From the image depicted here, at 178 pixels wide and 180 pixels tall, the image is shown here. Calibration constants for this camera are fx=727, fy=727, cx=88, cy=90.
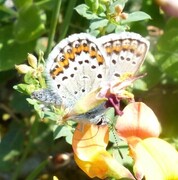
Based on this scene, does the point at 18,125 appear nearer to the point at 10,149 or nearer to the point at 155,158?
the point at 10,149

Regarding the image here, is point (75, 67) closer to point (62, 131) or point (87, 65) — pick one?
point (87, 65)

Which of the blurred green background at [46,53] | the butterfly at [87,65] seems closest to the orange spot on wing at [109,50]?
the butterfly at [87,65]

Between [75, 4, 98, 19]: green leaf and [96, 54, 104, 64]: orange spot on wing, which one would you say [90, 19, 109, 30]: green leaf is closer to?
[75, 4, 98, 19]: green leaf

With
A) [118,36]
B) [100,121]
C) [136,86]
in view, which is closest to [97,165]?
[100,121]

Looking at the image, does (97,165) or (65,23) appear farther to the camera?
(65,23)

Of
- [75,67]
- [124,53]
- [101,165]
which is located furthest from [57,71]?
[101,165]

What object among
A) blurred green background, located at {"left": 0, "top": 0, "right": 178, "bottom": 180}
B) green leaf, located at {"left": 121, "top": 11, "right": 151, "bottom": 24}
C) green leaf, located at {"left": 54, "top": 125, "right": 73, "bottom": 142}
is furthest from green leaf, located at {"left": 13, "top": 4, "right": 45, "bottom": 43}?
green leaf, located at {"left": 54, "top": 125, "right": 73, "bottom": 142}

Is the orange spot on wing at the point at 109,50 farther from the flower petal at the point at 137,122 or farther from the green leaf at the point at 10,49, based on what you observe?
the green leaf at the point at 10,49

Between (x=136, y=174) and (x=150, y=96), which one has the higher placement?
(x=136, y=174)
